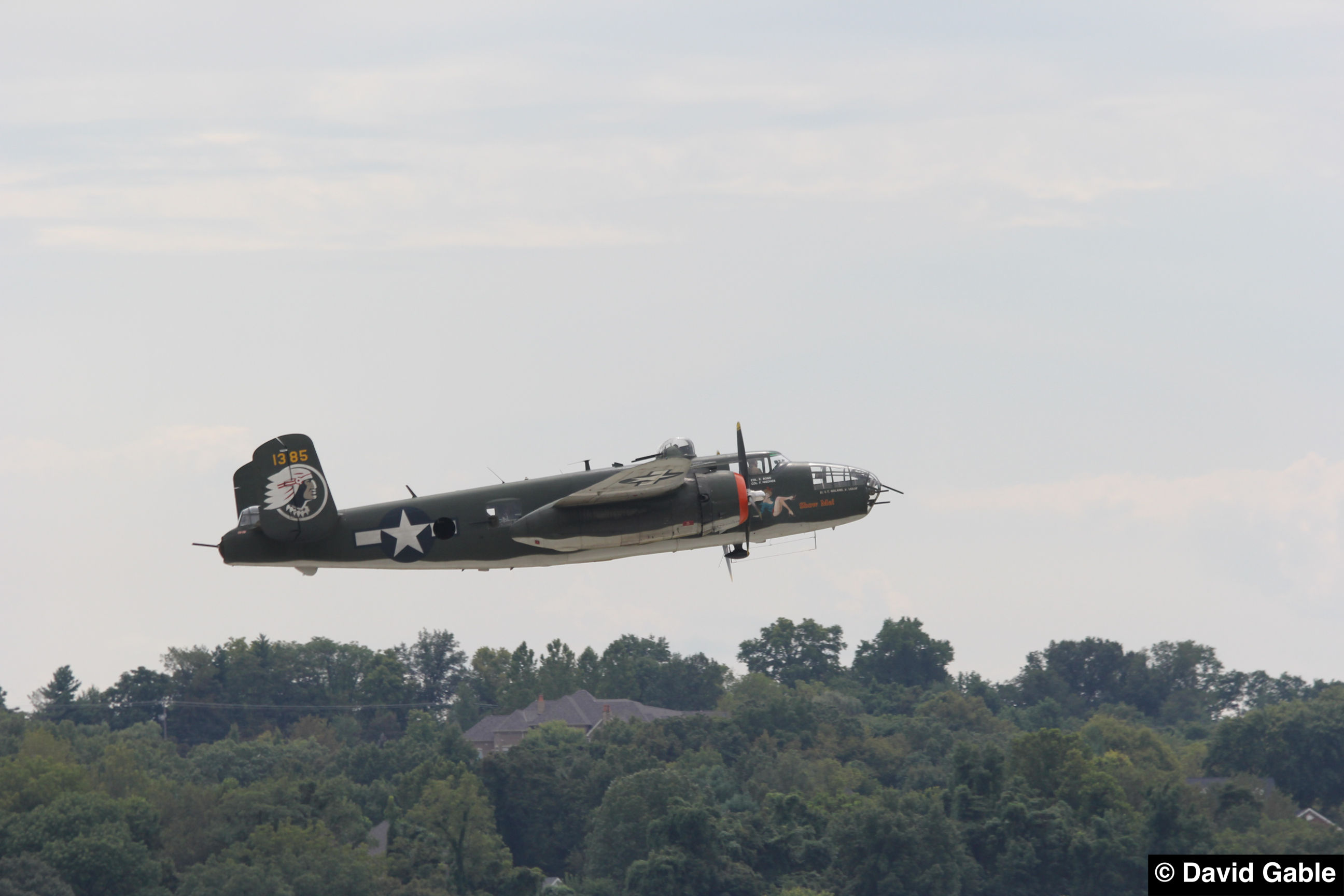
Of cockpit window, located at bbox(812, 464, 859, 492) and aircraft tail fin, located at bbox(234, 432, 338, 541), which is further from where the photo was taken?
cockpit window, located at bbox(812, 464, 859, 492)

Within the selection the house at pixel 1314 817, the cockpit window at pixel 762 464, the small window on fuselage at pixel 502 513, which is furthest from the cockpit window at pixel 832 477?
the house at pixel 1314 817

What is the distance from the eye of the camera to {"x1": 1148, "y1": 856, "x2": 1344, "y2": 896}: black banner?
113m

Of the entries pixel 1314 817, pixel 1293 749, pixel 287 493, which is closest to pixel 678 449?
pixel 287 493

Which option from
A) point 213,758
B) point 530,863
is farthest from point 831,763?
point 213,758

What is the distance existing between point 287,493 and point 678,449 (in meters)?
12.2

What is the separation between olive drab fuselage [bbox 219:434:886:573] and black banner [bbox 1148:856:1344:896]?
6605cm

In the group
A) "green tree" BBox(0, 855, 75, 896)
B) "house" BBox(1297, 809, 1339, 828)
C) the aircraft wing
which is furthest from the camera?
"house" BBox(1297, 809, 1339, 828)

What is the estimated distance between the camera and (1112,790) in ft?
488

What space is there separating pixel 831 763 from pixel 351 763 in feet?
185

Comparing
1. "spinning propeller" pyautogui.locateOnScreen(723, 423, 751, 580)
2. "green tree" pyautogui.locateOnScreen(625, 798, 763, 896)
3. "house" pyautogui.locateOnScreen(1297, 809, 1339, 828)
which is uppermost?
"spinning propeller" pyautogui.locateOnScreen(723, 423, 751, 580)

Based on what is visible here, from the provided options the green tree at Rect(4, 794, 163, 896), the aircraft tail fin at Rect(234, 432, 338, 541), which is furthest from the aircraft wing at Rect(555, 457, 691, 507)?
the green tree at Rect(4, 794, 163, 896)

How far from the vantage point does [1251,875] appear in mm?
126375

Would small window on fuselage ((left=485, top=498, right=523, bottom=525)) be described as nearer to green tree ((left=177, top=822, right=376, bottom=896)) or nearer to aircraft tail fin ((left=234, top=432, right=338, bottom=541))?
aircraft tail fin ((left=234, top=432, right=338, bottom=541))

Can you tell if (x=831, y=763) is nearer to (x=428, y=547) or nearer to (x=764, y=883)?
(x=764, y=883)
